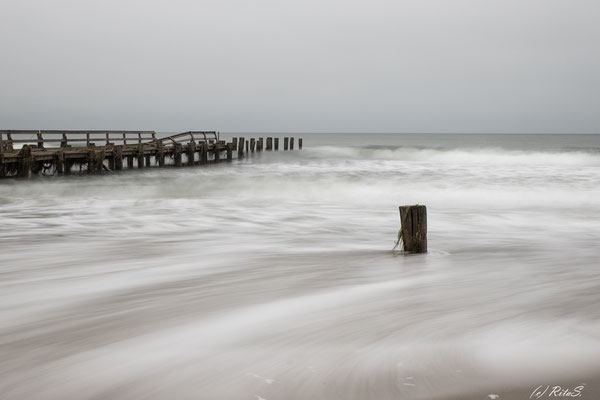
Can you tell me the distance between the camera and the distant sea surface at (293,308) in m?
3.24

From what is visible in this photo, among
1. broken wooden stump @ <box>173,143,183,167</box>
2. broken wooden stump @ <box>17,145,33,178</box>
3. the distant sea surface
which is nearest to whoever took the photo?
the distant sea surface

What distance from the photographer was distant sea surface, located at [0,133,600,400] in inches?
128

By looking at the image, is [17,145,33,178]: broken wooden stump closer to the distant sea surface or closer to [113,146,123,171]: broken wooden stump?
[113,146,123,171]: broken wooden stump

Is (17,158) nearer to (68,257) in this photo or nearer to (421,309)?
(68,257)

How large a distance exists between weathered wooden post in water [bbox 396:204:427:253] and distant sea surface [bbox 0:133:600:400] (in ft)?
0.71

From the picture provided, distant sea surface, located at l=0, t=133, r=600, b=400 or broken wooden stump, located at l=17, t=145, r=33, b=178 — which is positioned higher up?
broken wooden stump, located at l=17, t=145, r=33, b=178

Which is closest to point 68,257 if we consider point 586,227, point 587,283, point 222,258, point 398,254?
point 222,258

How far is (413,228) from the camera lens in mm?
6688

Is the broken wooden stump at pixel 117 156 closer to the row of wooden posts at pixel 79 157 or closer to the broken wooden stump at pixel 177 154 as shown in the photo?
the row of wooden posts at pixel 79 157

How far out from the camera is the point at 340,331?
4.07 meters

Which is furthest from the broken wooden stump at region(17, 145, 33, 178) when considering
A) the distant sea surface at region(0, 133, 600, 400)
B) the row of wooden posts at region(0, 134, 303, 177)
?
the distant sea surface at region(0, 133, 600, 400)

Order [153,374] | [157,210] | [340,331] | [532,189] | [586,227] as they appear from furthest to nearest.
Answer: [532,189] → [157,210] → [586,227] → [340,331] → [153,374]

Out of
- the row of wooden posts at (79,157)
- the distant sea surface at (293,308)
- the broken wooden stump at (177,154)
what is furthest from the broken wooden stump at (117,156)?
the distant sea surface at (293,308)

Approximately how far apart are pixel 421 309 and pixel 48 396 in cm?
285
